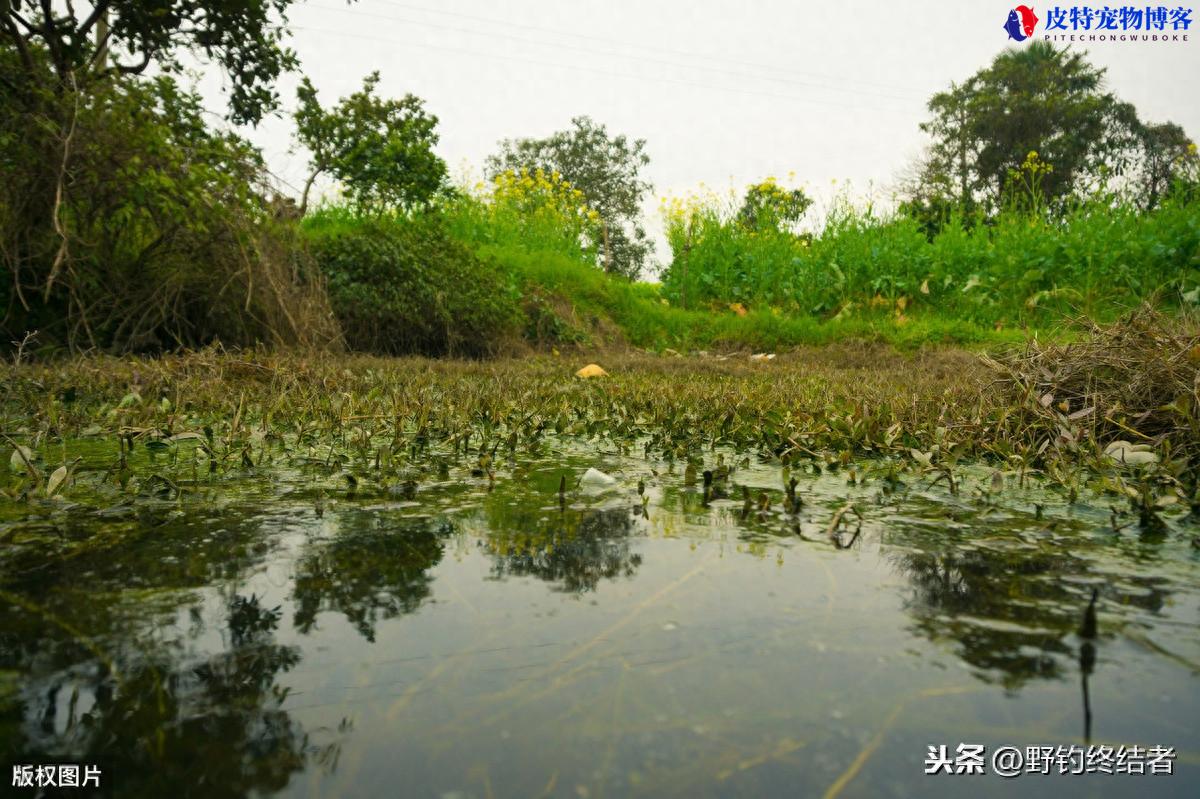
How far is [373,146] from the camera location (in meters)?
10.4

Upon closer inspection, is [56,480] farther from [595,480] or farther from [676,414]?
[676,414]

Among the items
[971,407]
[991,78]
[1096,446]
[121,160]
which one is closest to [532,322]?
[121,160]


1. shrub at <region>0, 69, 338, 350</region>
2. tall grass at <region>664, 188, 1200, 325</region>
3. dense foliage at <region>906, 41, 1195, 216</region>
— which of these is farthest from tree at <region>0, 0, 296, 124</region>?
dense foliage at <region>906, 41, 1195, 216</region>

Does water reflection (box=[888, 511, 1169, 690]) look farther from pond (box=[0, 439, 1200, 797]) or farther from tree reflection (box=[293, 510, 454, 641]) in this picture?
tree reflection (box=[293, 510, 454, 641])

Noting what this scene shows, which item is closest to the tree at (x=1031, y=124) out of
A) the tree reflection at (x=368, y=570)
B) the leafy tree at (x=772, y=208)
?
the leafy tree at (x=772, y=208)

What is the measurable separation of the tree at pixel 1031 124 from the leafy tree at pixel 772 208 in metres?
17.1

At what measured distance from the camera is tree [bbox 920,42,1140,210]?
31.1 meters

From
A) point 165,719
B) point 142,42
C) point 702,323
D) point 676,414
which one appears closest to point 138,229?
point 142,42

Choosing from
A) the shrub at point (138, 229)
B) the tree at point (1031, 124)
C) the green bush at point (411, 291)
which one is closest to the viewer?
the shrub at point (138, 229)

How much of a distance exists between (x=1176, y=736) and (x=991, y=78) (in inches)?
1520

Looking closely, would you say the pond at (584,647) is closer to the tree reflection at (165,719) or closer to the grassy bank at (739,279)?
the tree reflection at (165,719)

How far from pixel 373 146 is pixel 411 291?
8.25 feet

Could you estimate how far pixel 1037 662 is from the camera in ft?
4.26

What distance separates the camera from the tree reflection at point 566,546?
5.80ft
